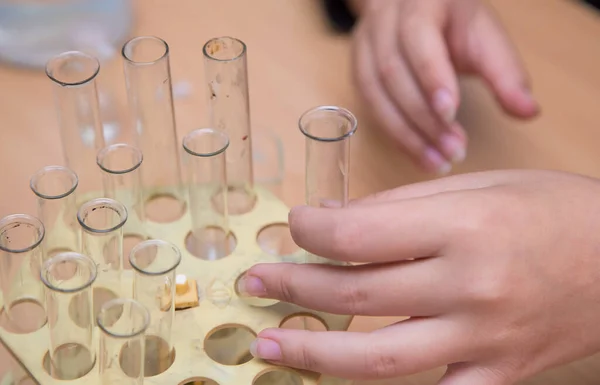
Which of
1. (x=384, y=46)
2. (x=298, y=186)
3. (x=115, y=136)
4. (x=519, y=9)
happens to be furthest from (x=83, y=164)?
(x=519, y=9)

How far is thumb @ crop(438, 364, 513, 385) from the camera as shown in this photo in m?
0.49

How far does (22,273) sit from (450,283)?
0.29 m

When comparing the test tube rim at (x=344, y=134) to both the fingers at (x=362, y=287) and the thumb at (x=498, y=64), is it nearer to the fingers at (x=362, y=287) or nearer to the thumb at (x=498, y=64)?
the fingers at (x=362, y=287)

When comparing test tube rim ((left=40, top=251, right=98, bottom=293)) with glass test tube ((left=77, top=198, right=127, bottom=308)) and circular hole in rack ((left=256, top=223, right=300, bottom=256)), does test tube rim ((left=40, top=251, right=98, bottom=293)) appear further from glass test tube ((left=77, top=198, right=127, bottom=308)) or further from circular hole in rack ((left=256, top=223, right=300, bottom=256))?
circular hole in rack ((left=256, top=223, right=300, bottom=256))

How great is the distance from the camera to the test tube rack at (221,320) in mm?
485

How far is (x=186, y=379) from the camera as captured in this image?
1.58 feet

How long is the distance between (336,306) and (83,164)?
26cm

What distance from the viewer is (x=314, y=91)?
75 cm

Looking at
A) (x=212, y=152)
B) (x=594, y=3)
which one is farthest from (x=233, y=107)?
(x=594, y=3)

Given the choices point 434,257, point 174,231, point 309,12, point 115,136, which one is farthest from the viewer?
point 309,12

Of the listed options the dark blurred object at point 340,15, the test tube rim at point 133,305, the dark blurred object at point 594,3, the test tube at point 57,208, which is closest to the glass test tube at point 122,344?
the test tube rim at point 133,305

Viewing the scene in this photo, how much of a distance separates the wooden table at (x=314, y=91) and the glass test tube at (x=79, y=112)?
5cm

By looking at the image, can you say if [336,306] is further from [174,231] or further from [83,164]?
[83,164]

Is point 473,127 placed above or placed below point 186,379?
above
